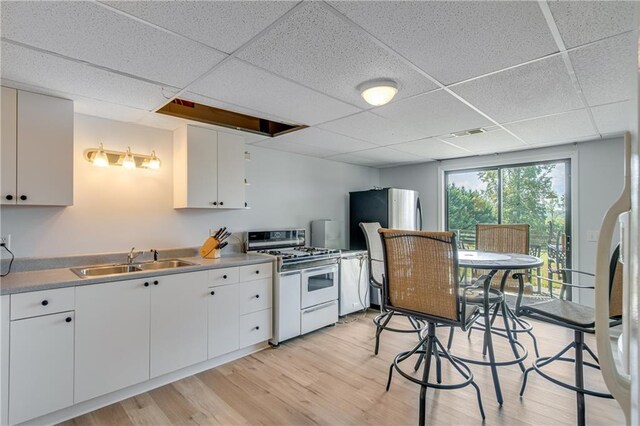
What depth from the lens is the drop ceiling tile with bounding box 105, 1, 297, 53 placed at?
131 cm

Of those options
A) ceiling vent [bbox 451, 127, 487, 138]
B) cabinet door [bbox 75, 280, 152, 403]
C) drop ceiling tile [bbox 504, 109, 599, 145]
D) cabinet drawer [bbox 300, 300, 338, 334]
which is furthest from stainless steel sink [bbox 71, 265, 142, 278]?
drop ceiling tile [bbox 504, 109, 599, 145]

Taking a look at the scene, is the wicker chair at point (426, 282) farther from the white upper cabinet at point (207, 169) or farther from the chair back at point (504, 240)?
the white upper cabinet at point (207, 169)

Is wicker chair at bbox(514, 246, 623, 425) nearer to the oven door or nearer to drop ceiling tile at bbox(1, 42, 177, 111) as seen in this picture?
the oven door

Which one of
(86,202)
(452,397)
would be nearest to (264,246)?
(86,202)

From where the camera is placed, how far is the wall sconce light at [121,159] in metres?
2.62

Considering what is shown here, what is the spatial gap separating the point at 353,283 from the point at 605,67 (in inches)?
122

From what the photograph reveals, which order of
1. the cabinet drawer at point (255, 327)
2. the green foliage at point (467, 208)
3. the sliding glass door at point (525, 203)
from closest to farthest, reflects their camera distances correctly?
the cabinet drawer at point (255, 327), the sliding glass door at point (525, 203), the green foliage at point (467, 208)

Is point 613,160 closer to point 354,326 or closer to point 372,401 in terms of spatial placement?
point 354,326

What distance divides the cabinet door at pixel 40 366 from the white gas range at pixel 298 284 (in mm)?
1644

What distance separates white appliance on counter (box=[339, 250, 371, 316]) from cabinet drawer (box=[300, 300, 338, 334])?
Answer: 23 cm

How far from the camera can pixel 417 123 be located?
291cm

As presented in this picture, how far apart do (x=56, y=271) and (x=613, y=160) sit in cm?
545

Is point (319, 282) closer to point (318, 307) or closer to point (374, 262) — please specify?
point (318, 307)

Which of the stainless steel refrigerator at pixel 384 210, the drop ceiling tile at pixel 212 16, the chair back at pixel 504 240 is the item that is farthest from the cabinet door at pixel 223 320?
the chair back at pixel 504 240
